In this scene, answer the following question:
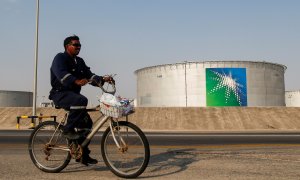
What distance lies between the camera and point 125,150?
157 inches

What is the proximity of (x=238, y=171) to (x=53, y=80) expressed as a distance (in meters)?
2.83

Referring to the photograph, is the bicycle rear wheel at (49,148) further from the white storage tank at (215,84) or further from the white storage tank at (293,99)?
the white storage tank at (293,99)

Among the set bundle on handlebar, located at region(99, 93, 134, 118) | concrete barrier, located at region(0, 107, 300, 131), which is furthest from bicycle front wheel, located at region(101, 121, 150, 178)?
concrete barrier, located at region(0, 107, 300, 131)

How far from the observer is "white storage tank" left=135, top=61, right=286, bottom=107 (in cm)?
5475

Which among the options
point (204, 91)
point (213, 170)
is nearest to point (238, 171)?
point (213, 170)

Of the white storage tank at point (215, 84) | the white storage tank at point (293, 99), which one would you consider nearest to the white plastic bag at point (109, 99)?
the white storage tank at point (215, 84)

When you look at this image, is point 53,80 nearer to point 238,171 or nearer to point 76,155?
point 76,155

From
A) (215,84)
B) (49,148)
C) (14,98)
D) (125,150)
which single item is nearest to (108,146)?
(125,150)

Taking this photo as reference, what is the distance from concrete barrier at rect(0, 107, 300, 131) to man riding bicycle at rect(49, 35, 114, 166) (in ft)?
70.7

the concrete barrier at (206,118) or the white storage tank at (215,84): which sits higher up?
the white storage tank at (215,84)

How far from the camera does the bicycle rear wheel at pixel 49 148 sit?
174 inches

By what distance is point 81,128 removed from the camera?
14.2 ft

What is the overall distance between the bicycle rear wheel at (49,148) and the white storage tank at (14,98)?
7286cm

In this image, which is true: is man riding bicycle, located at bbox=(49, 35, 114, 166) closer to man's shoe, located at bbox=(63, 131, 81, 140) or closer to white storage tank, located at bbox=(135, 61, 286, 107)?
man's shoe, located at bbox=(63, 131, 81, 140)
